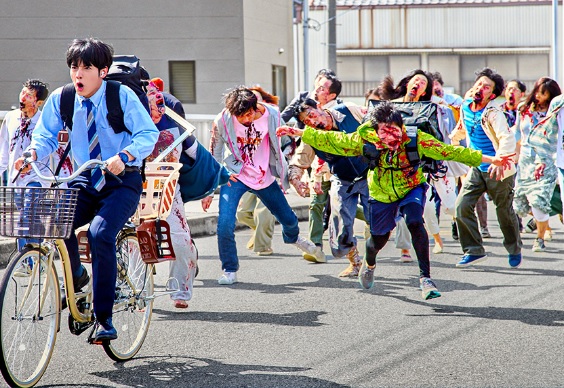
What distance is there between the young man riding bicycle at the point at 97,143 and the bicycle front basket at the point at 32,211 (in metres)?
0.47

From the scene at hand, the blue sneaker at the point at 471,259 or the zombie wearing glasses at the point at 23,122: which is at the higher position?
the zombie wearing glasses at the point at 23,122

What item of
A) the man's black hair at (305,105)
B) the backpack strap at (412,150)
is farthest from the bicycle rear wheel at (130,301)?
the man's black hair at (305,105)

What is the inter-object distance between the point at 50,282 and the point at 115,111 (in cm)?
102

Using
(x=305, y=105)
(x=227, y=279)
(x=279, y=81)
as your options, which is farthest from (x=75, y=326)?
(x=279, y=81)

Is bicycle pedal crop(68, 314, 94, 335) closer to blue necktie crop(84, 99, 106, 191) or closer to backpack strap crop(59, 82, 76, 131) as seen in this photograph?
blue necktie crop(84, 99, 106, 191)

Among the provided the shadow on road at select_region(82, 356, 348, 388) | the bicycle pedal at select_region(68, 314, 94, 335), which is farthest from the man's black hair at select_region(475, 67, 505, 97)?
the bicycle pedal at select_region(68, 314, 94, 335)

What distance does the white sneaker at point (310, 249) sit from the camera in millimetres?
9789

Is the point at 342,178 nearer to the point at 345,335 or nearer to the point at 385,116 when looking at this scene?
the point at 385,116

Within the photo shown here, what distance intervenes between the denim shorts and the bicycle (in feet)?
7.49

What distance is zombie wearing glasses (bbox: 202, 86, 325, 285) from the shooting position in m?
9.31

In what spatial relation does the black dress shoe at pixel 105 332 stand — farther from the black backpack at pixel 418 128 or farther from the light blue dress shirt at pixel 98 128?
the black backpack at pixel 418 128

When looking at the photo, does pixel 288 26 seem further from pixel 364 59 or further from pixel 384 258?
pixel 364 59

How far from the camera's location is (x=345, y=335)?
22.7 feet

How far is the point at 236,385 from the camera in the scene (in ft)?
18.2
